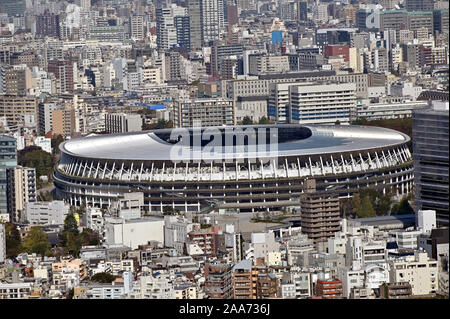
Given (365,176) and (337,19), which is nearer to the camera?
(365,176)

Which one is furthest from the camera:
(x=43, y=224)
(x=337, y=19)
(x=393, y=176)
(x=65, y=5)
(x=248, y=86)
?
(x=65, y=5)

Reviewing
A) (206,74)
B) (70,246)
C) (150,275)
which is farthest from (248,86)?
(150,275)

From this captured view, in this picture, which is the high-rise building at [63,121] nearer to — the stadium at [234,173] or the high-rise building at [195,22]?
the stadium at [234,173]

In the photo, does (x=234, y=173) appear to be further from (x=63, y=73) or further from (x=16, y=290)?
(x=63, y=73)

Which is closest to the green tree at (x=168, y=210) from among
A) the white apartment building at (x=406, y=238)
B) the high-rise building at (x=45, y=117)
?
the white apartment building at (x=406, y=238)
